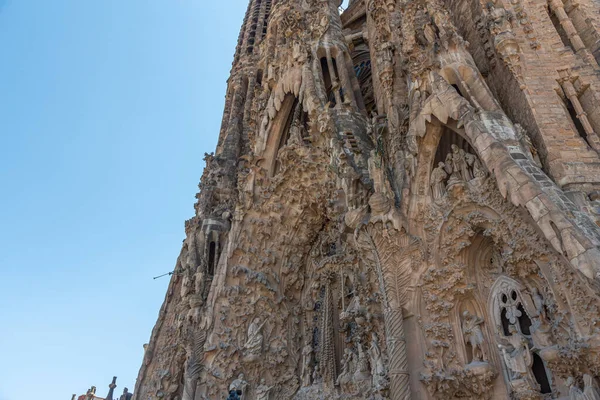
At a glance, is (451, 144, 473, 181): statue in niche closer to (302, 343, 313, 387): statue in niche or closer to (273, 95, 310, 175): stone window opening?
(273, 95, 310, 175): stone window opening

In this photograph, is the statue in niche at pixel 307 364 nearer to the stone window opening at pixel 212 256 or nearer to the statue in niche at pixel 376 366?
the statue in niche at pixel 376 366

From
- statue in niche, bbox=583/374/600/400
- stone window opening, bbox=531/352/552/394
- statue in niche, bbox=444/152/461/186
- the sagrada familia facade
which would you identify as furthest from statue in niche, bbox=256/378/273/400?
statue in niche, bbox=583/374/600/400

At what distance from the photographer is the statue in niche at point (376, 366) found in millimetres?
6375

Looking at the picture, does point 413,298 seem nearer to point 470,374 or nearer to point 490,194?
point 470,374

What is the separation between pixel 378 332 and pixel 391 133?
360 centimetres

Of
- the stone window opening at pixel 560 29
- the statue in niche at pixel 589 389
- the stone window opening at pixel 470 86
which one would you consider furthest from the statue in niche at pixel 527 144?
the statue in niche at pixel 589 389

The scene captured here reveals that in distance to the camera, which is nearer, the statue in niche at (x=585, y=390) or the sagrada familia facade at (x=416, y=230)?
the statue in niche at (x=585, y=390)

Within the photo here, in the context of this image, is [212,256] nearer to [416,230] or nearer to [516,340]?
[416,230]

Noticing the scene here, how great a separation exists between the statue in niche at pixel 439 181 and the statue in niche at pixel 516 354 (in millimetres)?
2183

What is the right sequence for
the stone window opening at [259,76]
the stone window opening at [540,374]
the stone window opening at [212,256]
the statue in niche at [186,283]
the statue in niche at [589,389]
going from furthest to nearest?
the stone window opening at [259,76], the stone window opening at [212,256], the statue in niche at [186,283], the stone window opening at [540,374], the statue in niche at [589,389]

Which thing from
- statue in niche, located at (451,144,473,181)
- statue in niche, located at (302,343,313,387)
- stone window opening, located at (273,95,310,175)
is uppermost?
stone window opening, located at (273,95,310,175)

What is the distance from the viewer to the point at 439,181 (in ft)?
22.4

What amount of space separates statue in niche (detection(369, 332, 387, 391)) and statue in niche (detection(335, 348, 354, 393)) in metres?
1.09

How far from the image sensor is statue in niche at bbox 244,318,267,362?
895 cm
